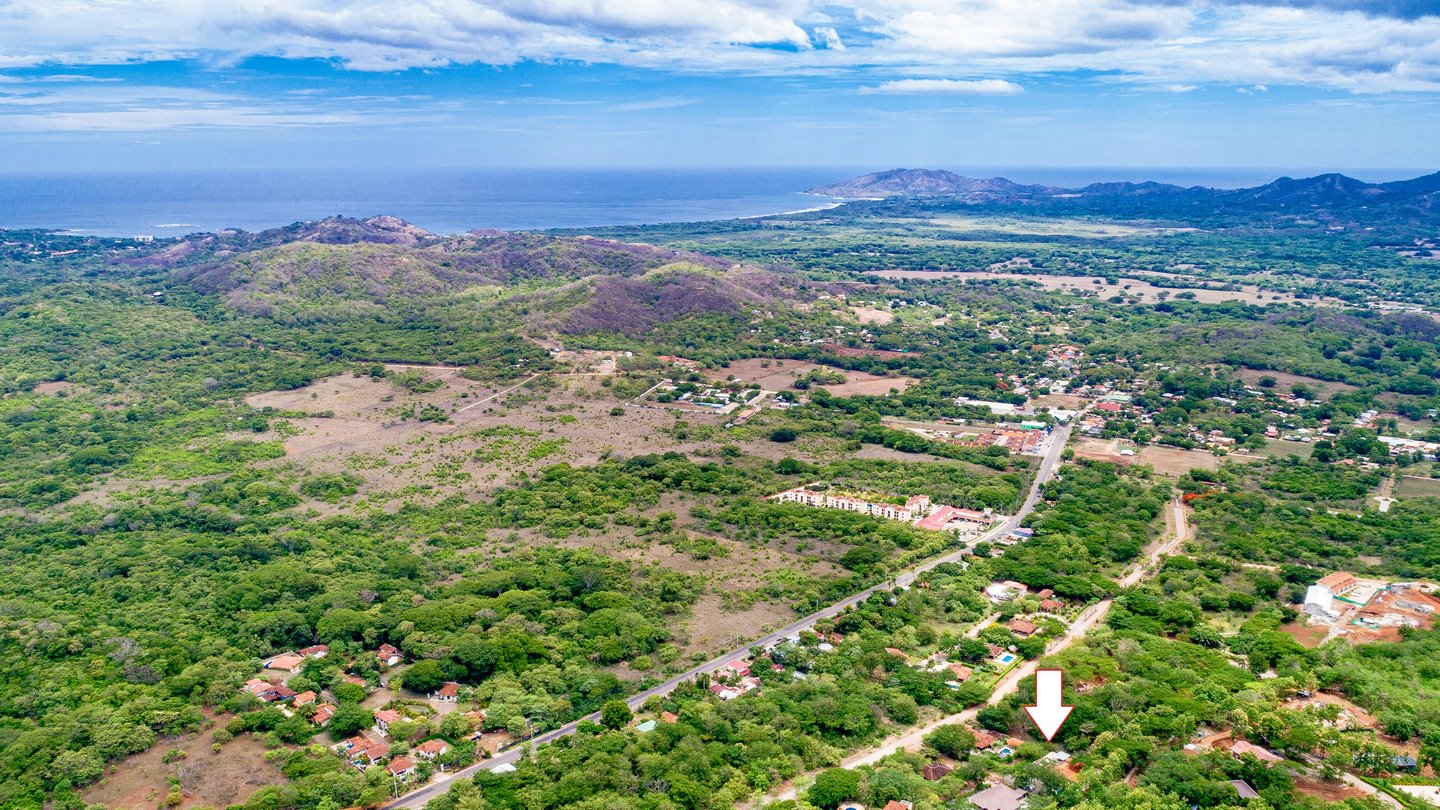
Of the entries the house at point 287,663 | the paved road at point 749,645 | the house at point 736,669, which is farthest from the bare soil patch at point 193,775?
the house at point 736,669

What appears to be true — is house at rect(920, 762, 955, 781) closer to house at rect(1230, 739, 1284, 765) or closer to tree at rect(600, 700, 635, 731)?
house at rect(1230, 739, 1284, 765)

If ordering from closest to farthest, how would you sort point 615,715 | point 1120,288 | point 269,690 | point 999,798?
point 999,798, point 615,715, point 269,690, point 1120,288

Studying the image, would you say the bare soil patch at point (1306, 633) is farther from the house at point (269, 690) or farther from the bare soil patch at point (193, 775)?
the house at point (269, 690)

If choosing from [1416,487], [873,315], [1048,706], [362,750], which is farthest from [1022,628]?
[873,315]

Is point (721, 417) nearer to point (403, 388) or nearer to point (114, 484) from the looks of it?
point (403, 388)

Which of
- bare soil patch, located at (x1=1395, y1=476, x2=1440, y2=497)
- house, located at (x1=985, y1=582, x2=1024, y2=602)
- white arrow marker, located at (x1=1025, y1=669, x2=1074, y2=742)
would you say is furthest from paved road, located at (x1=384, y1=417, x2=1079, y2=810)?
bare soil patch, located at (x1=1395, y1=476, x2=1440, y2=497)

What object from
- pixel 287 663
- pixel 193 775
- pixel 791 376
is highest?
pixel 791 376

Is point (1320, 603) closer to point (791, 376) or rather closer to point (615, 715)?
point (615, 715)
